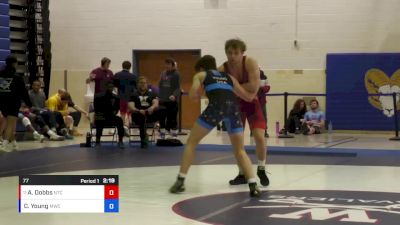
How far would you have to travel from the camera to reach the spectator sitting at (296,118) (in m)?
15.4

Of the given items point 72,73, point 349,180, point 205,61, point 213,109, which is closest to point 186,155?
point 213,109

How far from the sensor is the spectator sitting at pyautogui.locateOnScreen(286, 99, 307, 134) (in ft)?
50.5

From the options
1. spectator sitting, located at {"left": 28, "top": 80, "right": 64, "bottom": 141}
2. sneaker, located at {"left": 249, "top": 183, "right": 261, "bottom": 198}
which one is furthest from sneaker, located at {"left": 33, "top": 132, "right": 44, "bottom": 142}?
sneaker, located at {"left": 249, "top": 183, "right": 261, "bottom": 198}

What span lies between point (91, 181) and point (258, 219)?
5.61 feet

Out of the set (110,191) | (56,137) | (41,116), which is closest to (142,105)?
(56,137)

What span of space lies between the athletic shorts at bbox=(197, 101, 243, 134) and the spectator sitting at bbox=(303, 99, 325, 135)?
9049 mm

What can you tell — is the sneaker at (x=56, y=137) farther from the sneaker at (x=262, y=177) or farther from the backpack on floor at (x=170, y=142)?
the sneaker at (x=262, y=177)

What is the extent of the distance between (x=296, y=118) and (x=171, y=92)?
3.37 m

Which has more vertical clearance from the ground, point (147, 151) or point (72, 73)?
point (72, 73)

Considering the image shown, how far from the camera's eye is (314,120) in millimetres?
15336

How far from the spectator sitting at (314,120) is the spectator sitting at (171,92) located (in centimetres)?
336

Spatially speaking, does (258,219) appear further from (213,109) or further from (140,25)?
(140,25)

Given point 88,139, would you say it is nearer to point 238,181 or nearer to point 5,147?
point 5,147

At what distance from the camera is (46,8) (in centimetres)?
1781
